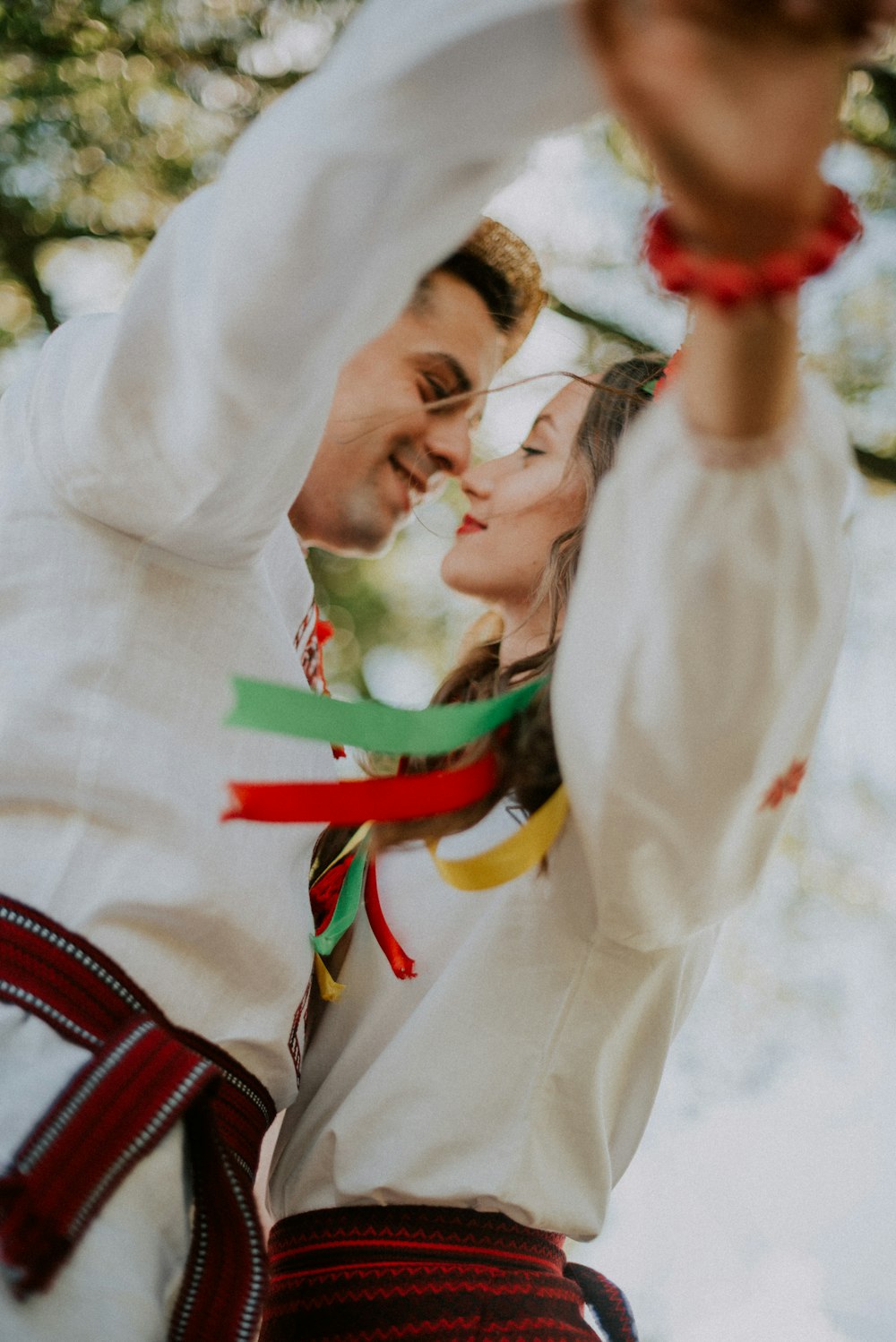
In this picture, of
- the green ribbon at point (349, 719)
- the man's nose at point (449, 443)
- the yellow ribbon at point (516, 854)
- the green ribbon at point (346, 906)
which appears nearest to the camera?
the green ribbon at point (349, 719)

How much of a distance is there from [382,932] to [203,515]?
1.40 feet

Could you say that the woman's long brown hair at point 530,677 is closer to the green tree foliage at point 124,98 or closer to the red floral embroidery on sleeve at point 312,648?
the red floral embroidery on sleeve at point 312,648

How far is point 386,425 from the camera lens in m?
1.52

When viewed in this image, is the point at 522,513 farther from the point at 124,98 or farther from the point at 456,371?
the point at 124,98

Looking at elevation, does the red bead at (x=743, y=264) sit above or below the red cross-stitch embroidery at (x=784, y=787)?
above

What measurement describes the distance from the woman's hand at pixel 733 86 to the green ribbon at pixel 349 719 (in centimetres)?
37

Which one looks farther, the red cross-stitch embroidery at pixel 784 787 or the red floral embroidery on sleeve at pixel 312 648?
the red floral embroidery on sleeve at pixel 312 648

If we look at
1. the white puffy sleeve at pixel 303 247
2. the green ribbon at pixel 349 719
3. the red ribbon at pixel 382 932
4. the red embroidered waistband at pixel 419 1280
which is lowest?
the red embroidered waistband at pixel 419 1280

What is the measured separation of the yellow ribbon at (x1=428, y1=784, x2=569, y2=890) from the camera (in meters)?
0.84

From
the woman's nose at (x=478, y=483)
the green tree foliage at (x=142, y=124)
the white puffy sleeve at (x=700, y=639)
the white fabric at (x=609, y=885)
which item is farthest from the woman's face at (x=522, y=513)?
the green tree foliage at (x=142, y=124)

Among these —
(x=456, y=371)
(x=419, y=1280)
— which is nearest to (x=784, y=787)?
(x=419, y=1280)

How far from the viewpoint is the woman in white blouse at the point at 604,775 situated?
50 cm

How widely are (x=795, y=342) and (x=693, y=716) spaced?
0.67ft

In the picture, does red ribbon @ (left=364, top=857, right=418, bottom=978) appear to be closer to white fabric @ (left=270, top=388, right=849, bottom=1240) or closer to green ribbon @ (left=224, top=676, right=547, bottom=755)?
white fabric @ (left=270, top=388, right=849, bottom=1240)
